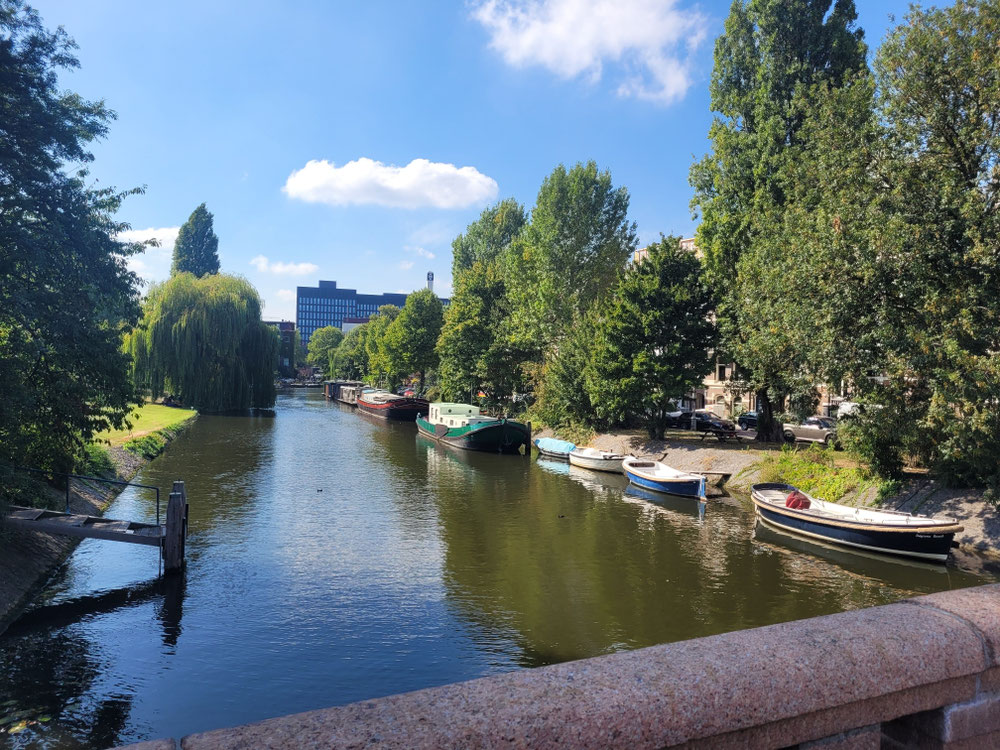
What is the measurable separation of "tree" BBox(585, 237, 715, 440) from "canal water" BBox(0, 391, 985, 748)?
1003 centimetres

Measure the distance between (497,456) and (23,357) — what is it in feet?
113

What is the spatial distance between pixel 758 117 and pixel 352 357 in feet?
366

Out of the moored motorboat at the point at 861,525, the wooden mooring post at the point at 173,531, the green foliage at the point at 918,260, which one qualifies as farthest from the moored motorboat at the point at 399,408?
the wooden mooring post at the point at 173,531

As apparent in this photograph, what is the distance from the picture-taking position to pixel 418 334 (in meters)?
86.4

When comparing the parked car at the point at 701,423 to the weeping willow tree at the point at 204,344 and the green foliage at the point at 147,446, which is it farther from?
the weeping willow tree at the point at 204,344

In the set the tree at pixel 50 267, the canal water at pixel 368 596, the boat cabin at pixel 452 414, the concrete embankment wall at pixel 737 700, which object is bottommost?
the canal water at pixel 368 596

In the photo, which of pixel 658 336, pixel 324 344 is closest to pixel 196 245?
pixel 324 344

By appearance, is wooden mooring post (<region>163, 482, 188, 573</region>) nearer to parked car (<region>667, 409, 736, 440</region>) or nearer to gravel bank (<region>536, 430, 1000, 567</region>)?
gravel bank (<region>536, 430, 1000, 567</region>)

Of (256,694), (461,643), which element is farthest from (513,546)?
(256,694)

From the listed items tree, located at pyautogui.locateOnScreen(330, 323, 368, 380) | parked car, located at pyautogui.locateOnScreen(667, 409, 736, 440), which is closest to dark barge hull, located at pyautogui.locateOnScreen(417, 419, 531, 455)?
parked car, located at pyautogui.locateOnScreen(667, 409, 736, 440)

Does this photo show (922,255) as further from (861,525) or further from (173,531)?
(173,531)

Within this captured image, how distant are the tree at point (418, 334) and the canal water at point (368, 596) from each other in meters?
53.9

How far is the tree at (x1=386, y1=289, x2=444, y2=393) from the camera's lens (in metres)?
86.5

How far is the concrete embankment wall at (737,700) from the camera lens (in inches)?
105
